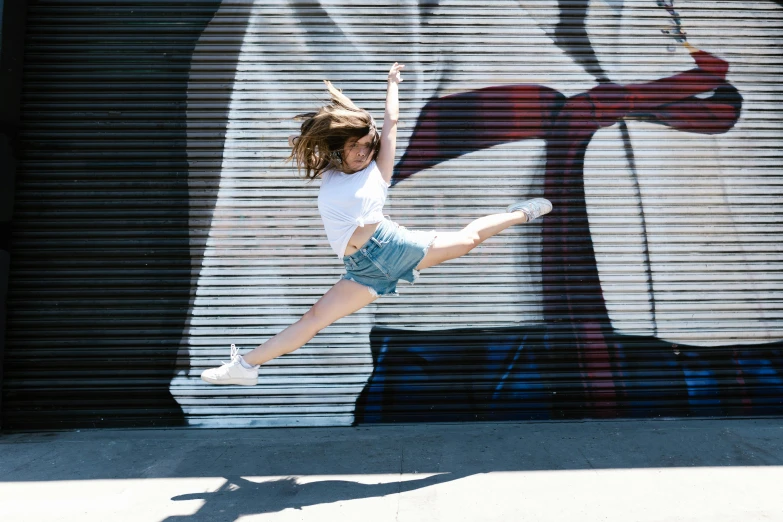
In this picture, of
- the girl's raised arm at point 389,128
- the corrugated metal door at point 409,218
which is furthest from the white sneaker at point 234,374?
the girl's raised arm at point 389,128

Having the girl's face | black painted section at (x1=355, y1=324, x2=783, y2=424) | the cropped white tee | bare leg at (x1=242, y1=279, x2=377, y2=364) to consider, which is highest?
the girl's face

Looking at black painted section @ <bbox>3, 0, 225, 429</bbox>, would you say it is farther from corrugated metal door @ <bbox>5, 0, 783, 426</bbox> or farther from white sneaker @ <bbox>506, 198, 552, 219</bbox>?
white sneaker @ <bbox>506, 198, 552, 219</bbox>

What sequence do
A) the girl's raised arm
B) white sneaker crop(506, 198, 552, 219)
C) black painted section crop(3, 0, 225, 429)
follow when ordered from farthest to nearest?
black painted section crop(3, 0, 225, 429)
white sneaker crop(506, 198, 552, 219)
the girl's raised arm

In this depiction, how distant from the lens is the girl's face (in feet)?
10.9

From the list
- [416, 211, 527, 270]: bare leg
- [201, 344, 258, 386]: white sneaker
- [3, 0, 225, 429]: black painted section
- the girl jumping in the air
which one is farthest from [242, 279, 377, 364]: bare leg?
[3, 0, 225, 429]: black painted section

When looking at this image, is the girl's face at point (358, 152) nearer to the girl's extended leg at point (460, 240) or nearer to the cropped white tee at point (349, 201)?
the cropped white tee at point (349, 201)

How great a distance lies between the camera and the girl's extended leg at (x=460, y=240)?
3480 millimetres

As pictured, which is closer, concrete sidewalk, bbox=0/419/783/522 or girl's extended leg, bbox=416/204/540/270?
concrete sidewalk, bbox=0/419/783/522

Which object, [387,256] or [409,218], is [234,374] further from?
[409,218]

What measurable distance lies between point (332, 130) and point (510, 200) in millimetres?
2093

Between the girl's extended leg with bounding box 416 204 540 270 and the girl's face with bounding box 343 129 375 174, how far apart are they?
601mm

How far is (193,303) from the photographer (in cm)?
483

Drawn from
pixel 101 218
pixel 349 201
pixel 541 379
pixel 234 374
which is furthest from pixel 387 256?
pixel 101 218

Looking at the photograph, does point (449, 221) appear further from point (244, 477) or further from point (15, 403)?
point (15, 403)
